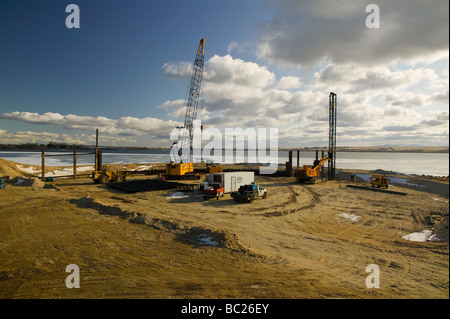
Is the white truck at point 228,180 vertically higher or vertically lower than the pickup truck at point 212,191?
higher

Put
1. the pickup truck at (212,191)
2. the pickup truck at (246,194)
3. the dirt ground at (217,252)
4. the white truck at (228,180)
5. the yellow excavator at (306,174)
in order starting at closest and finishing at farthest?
the dirt ground at (217,252)
the pickup truck at (246,194)
the pickup truck at (212,191)
the white truck at (228,180)
the yellow excavator at (306,174)

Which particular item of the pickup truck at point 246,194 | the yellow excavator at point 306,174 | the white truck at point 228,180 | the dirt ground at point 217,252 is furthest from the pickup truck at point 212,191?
the yellow excavator at point 306,174

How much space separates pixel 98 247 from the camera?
9055mm

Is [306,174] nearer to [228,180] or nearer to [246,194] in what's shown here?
[228,180]

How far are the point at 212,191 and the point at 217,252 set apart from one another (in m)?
11.6

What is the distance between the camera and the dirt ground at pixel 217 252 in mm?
6395

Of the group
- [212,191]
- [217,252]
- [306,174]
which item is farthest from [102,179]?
[306,174]

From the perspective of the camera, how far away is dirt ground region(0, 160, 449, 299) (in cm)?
639

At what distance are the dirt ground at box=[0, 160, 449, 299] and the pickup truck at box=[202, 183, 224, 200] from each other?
3.23m

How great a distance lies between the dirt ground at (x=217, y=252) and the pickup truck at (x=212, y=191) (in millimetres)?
3230

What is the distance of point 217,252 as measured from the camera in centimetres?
886

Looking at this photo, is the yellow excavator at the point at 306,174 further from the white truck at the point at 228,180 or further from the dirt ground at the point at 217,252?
the dirt ground at the point at 217,252
